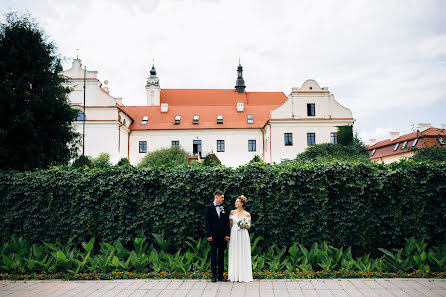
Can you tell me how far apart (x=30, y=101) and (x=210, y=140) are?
3372cm

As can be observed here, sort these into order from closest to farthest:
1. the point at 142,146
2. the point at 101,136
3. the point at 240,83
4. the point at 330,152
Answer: the point at 330,152 → the point at 101,136 → the point at 142,146 → the point at 240,83

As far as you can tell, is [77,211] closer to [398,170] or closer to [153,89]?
[398,170]

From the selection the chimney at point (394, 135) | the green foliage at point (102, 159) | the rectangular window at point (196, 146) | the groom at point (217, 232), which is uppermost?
the chimney at point (394, 135)

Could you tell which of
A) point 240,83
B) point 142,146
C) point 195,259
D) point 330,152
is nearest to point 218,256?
point 195,259

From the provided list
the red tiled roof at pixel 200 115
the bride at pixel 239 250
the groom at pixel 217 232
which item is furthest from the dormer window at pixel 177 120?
the groom at pixel 217 232

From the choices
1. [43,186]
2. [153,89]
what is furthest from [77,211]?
[153,89]

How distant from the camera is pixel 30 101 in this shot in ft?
44.9

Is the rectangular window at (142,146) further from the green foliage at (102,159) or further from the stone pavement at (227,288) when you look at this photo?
the stone pavement at (227,288)

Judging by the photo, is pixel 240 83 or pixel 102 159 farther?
pixel 240 83

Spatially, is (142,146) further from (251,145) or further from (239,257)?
(239,257)

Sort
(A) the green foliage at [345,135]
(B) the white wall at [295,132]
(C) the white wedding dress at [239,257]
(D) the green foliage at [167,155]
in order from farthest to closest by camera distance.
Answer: (B) the white wall at [295,132], (A) the green foliage at [345,135], (D) the green foliage at [167,155], (C) the white wedding dress at [239,257]

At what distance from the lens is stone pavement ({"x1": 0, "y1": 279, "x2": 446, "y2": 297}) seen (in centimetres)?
662

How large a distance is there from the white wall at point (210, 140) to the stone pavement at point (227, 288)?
38.9m

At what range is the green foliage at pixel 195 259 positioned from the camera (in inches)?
319
